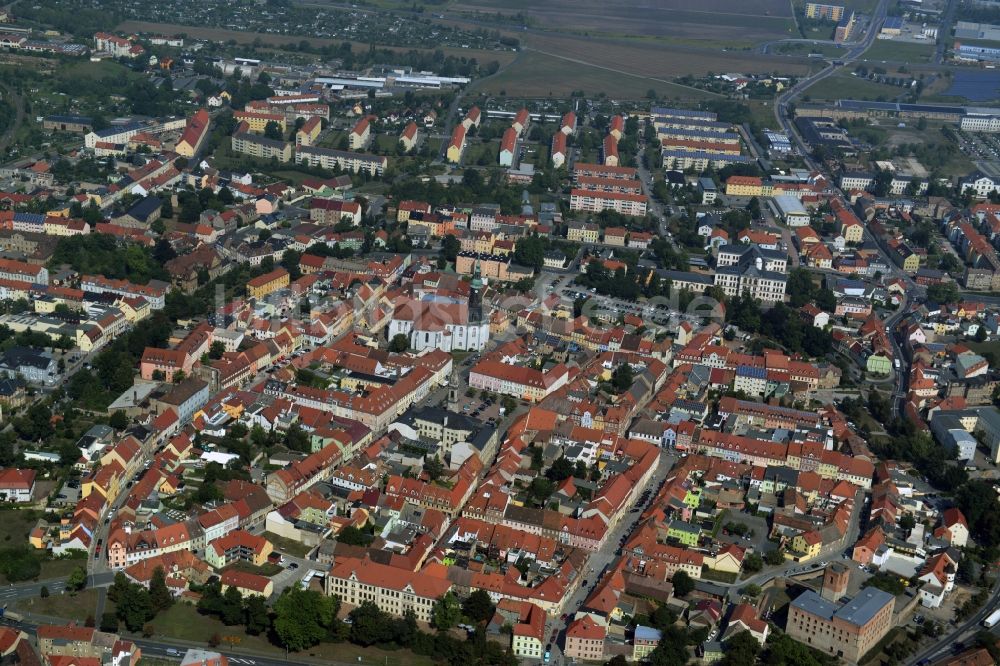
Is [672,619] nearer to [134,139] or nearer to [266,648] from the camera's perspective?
[266,648]

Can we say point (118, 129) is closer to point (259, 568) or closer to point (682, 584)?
point (259, 568)

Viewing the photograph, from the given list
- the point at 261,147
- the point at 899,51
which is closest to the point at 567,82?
the point at 261,147

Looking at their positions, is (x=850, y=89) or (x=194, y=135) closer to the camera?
(x=194, y=135)

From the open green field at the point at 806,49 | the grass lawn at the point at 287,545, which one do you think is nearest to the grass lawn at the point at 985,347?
the grass lawn at the point at 287,545

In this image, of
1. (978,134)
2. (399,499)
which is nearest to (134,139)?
(399,499)

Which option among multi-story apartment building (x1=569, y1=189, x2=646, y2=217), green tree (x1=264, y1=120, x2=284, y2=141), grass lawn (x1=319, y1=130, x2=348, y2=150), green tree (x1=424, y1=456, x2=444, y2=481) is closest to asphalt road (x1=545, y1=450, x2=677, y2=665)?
green tree (x1=424, y1=456, x2=444, y2=481)

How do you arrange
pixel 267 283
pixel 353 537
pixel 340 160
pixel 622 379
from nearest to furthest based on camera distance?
pixel 353 537, pixel 622 379, pixel 267 283, pixel 340 160
